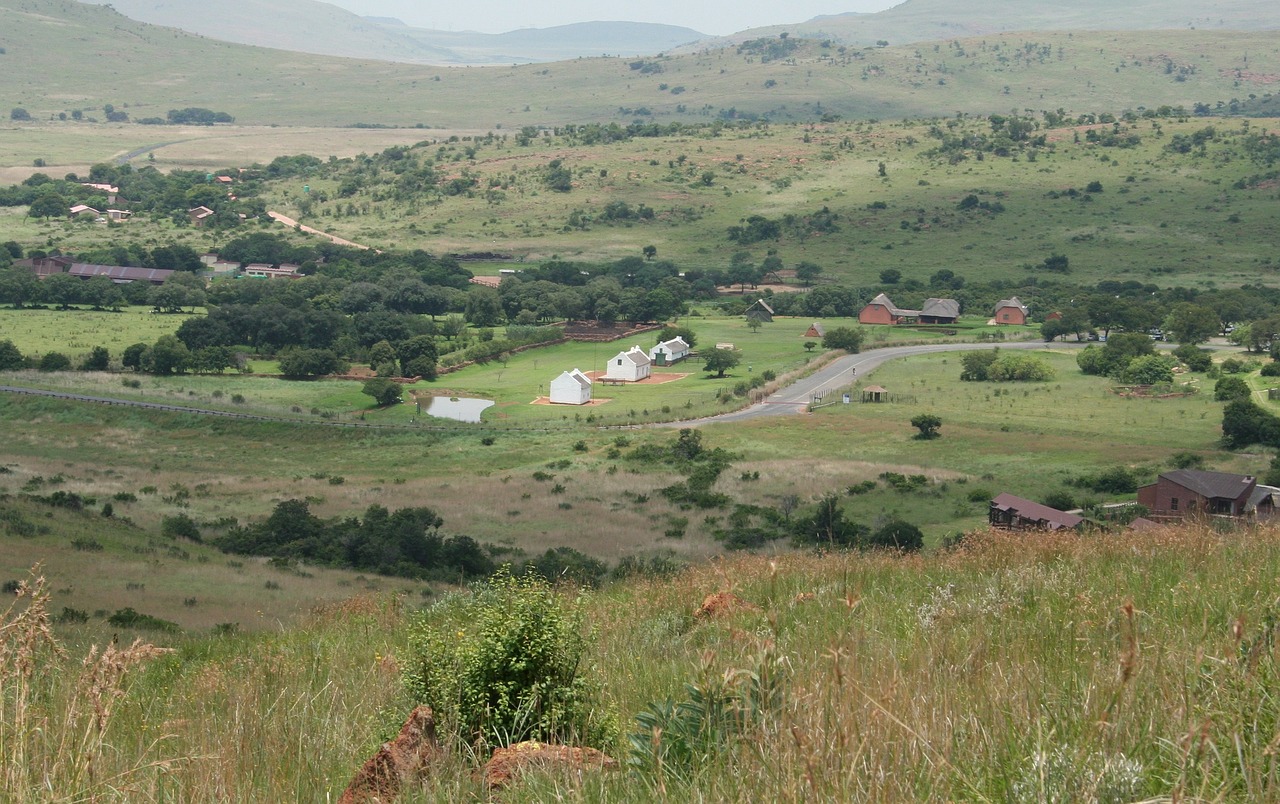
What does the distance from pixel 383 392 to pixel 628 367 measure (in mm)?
13691

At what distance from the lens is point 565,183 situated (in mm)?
124562

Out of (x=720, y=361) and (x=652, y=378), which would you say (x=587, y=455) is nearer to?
(x=720, y=361)

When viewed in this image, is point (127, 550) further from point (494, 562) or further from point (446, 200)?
point (446, 200)

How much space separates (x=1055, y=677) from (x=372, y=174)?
448 feet

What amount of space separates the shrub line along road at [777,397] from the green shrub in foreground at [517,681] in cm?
4409

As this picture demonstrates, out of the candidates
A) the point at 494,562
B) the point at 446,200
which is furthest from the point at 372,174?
the point at 494,562

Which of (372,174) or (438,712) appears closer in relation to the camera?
(438,712)

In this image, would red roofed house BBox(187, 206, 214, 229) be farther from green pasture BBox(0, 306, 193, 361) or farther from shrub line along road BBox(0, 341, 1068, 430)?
shrub line along road BBox(0, 341, 1068, 430)

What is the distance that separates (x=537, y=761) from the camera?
13.8ft

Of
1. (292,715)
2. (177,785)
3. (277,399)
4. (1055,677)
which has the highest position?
(1055,677)

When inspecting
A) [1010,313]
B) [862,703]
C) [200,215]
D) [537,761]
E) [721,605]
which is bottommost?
[1010,313]

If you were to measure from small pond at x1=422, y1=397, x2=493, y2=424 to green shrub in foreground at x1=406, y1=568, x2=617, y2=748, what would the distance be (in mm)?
47238

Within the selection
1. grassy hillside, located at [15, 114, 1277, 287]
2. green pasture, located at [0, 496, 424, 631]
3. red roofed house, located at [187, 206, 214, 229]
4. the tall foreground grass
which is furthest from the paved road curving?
red roofed house, located at [187, 206, 214, 229]

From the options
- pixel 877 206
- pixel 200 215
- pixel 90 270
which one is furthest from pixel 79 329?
pixel 877 206
